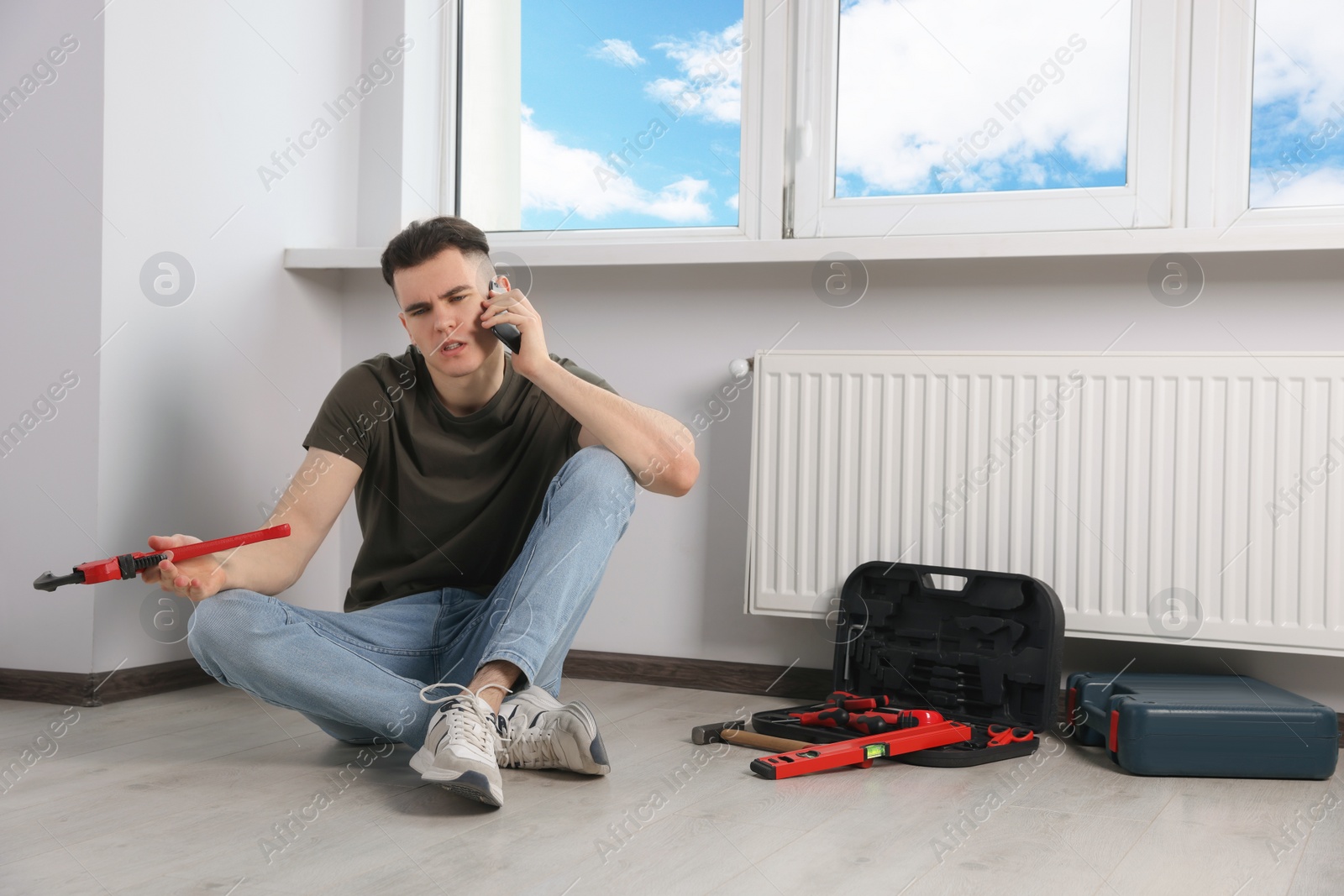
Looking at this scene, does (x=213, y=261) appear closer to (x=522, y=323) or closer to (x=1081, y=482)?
(x=522, y=323)

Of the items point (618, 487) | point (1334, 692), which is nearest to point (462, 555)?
point (618, 487)

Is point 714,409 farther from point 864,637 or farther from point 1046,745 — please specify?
point 1046,745

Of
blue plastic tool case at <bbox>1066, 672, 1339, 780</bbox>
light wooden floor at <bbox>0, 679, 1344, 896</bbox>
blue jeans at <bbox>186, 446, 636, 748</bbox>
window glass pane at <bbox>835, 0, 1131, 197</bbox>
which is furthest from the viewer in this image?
window glass pane at <bbox>835, 0, 1131, 197</bbox>

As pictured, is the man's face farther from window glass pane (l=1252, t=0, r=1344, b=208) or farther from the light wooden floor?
window glass pane (l=1252, t=0, r=1344, b=208)

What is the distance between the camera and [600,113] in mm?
2258

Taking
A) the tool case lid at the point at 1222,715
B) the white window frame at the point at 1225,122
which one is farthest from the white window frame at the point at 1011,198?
the tool case lid at the point at 1222,715

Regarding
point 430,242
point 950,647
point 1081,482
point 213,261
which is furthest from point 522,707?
point 213,261

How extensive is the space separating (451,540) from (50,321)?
0.80m

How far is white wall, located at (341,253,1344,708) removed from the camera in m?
1.79

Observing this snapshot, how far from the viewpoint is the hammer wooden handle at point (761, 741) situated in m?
1.54

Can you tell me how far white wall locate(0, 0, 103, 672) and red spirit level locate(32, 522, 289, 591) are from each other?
582 millimetres

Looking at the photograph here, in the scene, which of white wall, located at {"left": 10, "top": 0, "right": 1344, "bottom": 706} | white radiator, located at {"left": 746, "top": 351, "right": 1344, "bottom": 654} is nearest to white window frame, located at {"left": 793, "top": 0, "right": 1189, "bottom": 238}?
white wall, located at {"left": 10, "top": 0, "right": 1344, "bottom": 706}

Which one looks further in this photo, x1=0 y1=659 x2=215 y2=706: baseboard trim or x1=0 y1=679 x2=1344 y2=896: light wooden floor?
x1=0 y1=659 x2=215 y2=706: baseboard trim

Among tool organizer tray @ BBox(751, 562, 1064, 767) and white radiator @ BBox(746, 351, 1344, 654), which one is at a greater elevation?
white radiator @ BBox(746, 351, 1344, 654)
